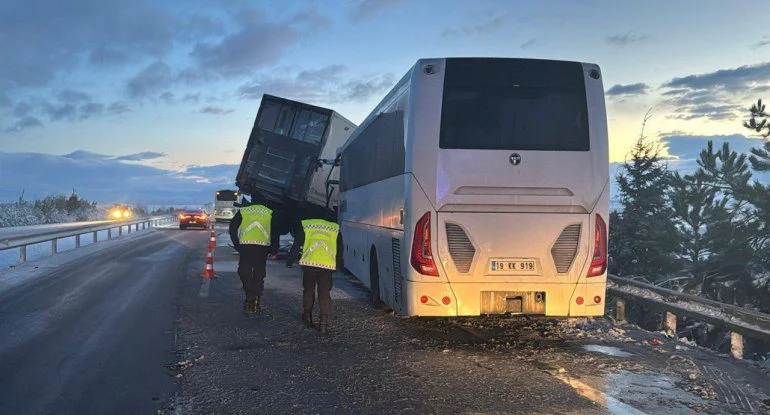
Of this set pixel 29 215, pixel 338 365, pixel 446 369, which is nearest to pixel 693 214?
pixel 446 369

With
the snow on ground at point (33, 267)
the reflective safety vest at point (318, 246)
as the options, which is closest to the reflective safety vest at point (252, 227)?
Result: the reflective safety vest at point (318, 246)

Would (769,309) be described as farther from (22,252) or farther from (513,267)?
(22,252)

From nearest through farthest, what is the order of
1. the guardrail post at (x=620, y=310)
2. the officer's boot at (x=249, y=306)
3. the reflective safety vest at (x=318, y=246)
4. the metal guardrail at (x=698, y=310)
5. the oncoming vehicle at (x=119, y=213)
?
the metal guardrail at (x=698, y=310)
the reflective safety vest at (x=318, y=246)
the officer's boot at (x=249, y=306)
the guardrail post at (x=620, y=310)
the oncoming vehicle at (x=119, y=213)

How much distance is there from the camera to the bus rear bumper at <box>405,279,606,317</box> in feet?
22.8

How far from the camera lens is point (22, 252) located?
17.4 meters

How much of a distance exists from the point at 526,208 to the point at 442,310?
1562 millimetres

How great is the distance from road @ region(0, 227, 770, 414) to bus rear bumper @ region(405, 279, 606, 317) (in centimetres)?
48

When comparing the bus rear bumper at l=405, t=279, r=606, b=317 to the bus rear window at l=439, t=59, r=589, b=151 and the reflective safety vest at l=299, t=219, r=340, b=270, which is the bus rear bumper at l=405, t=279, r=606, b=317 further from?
the bus rear window at l=439, t=59, r=589, b=151

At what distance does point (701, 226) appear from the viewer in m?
21.5

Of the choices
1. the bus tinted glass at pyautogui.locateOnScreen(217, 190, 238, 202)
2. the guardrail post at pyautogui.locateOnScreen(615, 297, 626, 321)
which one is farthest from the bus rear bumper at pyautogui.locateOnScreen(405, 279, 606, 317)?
the bus tinted glass at pyautogui.locateOnScreen(217, 190, 238, 202)

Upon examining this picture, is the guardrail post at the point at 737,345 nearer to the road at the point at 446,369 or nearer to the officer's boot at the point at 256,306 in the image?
the road at the point at 446,369

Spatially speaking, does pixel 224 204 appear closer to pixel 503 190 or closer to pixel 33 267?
pixel 33 267

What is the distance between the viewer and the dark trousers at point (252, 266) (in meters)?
9.02

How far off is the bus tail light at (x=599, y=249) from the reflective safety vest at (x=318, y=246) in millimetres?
3327
